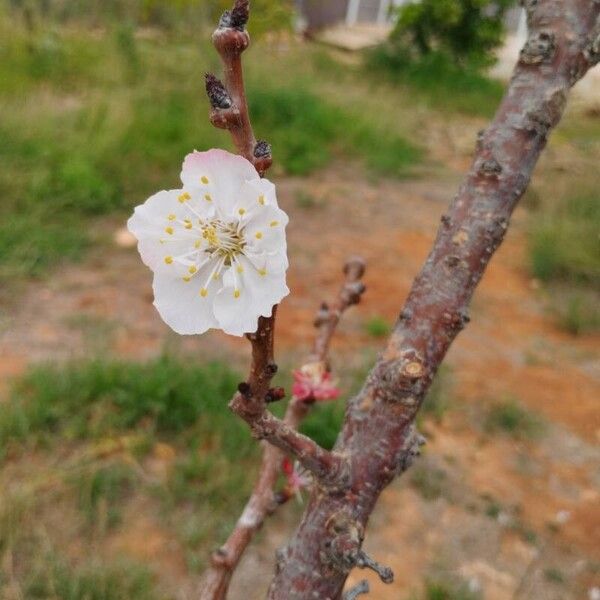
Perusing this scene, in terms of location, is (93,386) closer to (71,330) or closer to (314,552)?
(71,330)

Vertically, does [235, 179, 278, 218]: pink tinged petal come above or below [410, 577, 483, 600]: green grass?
above

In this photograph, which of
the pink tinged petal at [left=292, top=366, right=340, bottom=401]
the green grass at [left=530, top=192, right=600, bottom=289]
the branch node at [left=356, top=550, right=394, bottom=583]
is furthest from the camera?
the green grass at [left=530, top=192, right=600, bottom=289]

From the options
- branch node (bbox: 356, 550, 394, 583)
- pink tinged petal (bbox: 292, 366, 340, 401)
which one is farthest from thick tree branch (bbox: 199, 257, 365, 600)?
branch node (bbox: 356, 550, 394, 583)

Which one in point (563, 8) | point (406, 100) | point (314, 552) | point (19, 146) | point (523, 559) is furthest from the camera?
point (406, 100)

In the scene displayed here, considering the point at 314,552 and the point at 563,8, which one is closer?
the point at 314,552

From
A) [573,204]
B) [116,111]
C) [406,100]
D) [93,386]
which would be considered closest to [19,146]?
[116,111]

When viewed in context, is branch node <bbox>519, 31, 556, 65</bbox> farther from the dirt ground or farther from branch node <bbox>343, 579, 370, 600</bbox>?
the dirt ground

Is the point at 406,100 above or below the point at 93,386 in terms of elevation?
below
